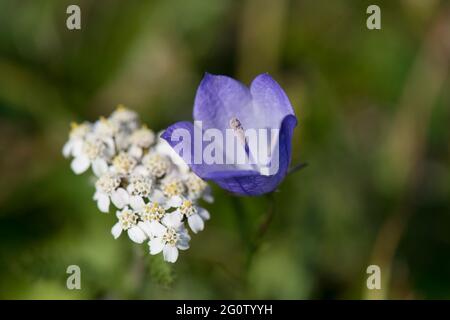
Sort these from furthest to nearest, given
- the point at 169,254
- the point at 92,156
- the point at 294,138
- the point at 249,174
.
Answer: the point at 294,138, the point at 92,156, the point at 169,254, the point at 249,174

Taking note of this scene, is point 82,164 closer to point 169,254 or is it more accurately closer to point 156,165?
point 156,165

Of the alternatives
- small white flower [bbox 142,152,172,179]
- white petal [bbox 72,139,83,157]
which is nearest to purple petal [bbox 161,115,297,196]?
small white flower [bbox 142,152,172,179]

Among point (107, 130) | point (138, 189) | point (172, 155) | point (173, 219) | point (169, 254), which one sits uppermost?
point (107, 130)

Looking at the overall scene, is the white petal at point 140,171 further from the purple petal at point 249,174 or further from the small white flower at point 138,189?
the purple petal at point 249,174

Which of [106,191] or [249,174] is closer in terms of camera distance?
[249,174]

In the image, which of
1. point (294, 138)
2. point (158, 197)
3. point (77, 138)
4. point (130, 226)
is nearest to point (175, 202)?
point (158, 197)

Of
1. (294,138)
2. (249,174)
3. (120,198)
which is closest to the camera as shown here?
(249,174)

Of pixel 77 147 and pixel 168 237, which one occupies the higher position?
pixel 77 147

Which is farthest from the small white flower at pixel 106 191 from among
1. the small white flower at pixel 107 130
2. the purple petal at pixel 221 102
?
the purple petal at pixel 221 102
